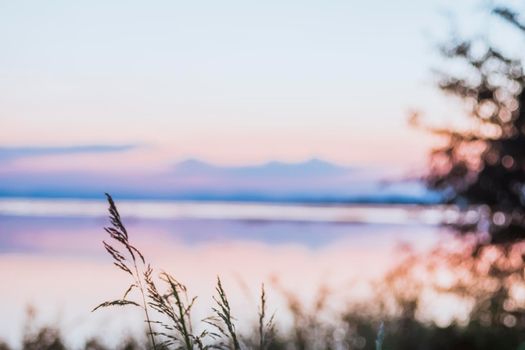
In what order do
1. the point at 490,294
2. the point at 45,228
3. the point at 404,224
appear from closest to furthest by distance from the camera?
the point at 490,294 < the point at 45,228 < the point at 404,224

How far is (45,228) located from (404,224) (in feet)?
44.1

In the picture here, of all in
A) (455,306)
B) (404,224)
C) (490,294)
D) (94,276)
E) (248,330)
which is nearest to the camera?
(248,330)

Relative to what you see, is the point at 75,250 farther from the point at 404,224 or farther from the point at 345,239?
the point at 404,224

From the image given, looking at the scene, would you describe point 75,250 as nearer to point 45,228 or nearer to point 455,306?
point 45,228

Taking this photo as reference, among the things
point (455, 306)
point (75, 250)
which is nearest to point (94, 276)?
point (75, 250)

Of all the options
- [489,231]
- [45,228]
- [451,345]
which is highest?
[45,228]

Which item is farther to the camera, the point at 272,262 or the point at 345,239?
the point at 345,239

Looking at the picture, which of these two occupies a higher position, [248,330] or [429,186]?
[429,186]

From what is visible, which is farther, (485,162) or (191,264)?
(191,264)

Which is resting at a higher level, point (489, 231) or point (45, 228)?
point (45, 228)

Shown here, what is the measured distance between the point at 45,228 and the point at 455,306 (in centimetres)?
2760

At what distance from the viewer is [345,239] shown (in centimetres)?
2953

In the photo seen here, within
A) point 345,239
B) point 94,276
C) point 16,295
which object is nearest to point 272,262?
point 94,276

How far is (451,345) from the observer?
9.91m
